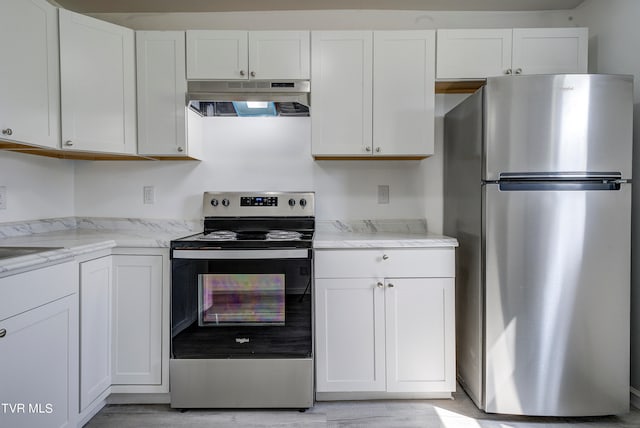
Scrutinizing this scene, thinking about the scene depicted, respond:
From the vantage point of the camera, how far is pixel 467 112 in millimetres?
2006

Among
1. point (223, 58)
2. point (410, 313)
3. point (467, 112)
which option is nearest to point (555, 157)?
point (467, 112)

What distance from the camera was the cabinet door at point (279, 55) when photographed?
2.12 metres

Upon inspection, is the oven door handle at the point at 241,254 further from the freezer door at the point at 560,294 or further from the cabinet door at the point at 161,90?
the freezer door at the point at 560,294

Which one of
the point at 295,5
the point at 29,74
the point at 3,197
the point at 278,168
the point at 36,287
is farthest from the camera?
the point at 278,168

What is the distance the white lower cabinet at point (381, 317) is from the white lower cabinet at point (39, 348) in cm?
116

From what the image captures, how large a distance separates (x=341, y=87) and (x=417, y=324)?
144 centimetres

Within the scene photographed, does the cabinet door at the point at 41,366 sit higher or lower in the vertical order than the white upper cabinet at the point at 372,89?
lower

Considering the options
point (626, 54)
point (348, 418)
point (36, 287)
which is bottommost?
point (348, 418)

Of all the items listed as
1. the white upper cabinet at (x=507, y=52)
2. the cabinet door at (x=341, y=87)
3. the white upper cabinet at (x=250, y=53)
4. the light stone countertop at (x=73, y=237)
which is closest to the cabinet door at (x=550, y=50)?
the white upper cabinet at (x=507, y=52)

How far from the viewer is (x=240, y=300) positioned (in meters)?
1.87

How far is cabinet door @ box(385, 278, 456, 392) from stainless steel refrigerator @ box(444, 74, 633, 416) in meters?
0.22

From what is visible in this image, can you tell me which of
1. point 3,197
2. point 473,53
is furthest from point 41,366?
point 473,53

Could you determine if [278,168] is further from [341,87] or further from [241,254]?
[241,254]

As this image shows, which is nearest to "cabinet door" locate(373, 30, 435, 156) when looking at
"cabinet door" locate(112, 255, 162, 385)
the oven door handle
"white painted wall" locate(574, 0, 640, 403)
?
the oven door handle
